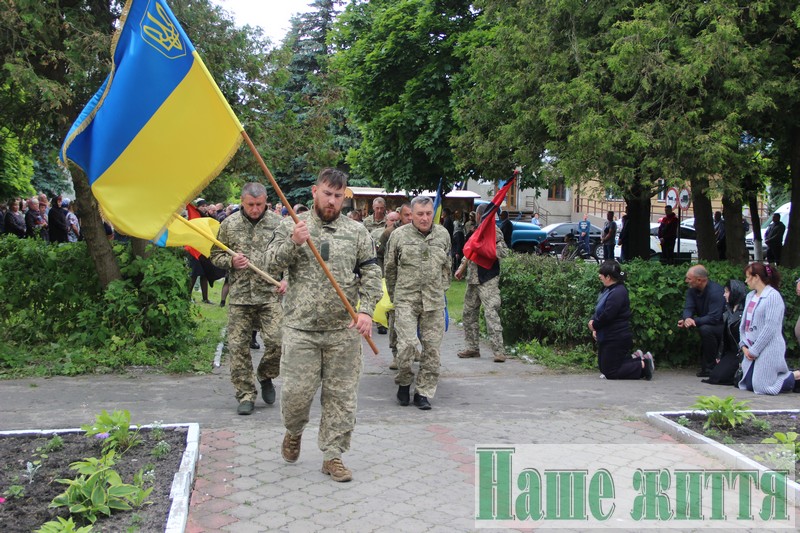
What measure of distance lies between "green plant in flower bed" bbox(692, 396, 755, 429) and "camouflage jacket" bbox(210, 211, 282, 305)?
13.5 ft

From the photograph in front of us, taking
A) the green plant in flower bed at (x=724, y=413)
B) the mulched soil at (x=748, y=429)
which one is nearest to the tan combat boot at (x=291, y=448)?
the mulched soil at (x=748, y=429)

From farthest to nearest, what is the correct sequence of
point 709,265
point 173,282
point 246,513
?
point 709,265
point 173,282
point 246,513

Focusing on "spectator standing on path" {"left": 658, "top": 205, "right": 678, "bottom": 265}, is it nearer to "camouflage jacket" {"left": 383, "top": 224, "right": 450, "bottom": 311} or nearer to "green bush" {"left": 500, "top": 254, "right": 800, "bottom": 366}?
"green bush" {"left": 500, "top": 254, "right": 800, "bottom": 366}

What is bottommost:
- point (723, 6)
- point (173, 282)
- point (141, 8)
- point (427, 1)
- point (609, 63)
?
point (173, 282)

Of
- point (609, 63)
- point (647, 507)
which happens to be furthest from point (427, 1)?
point (647, 507)

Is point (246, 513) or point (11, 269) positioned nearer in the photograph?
point (246, 513)

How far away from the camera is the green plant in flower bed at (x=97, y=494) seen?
15.1ft

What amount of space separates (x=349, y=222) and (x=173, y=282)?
464 cm

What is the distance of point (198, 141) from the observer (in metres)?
5.74

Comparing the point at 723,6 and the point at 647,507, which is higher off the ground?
the point at 723,6

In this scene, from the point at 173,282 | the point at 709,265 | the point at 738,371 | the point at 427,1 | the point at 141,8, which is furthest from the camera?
the point at 427,1

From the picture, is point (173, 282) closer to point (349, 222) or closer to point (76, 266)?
point (76, 266)

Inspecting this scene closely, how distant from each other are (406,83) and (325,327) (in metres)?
18.1

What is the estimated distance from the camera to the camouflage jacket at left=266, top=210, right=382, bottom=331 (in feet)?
18.5
